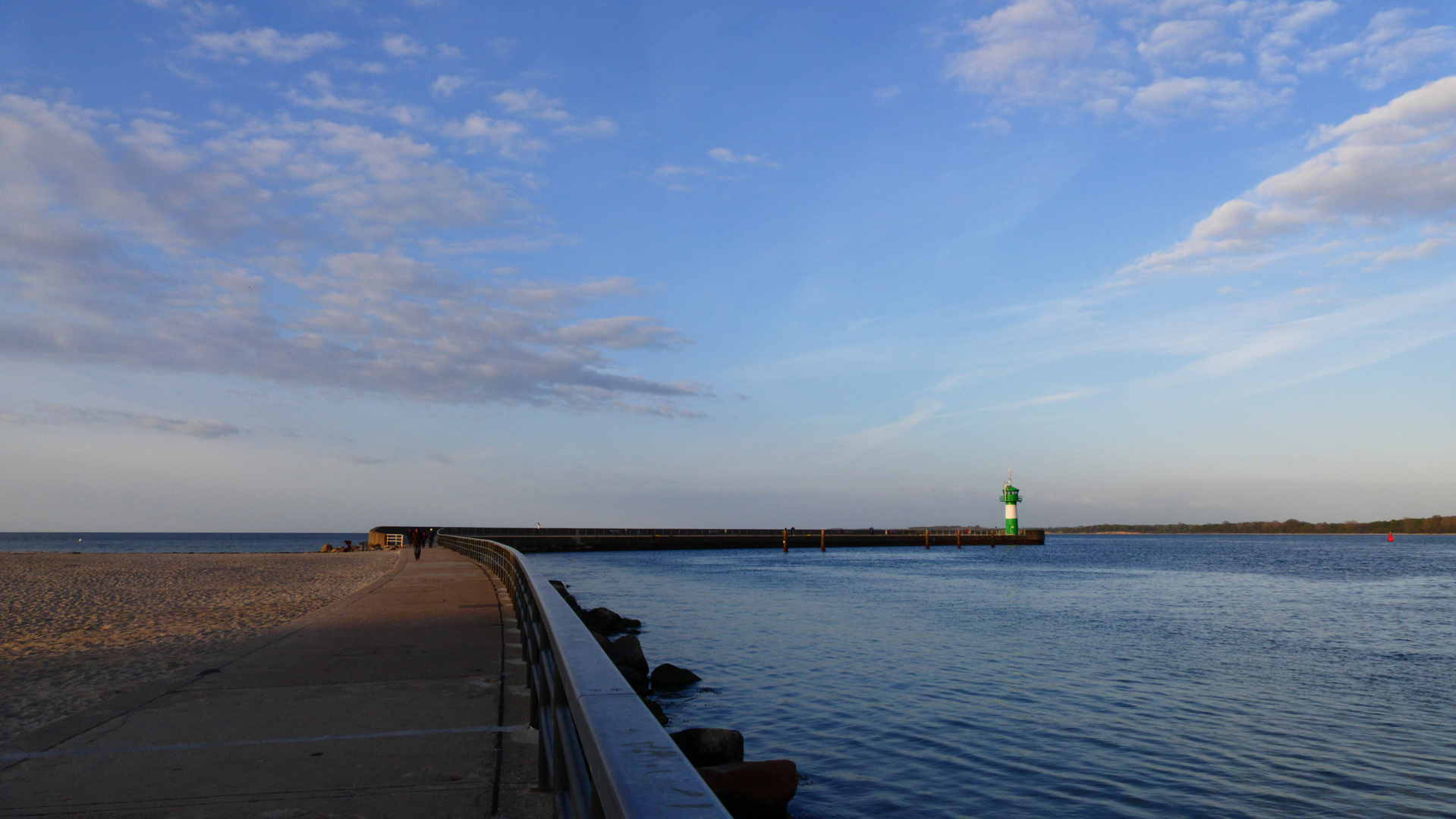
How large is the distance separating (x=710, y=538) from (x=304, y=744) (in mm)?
85297

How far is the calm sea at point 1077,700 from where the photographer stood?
978 centimetres

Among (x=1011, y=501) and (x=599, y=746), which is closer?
(x=599, y=746)

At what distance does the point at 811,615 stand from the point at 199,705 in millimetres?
20924

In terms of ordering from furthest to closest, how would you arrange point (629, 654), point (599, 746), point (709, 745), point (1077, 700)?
1. point (1077, 700)
2. point (629, 654)
3. point (709, 745)
4. point (599, 746)

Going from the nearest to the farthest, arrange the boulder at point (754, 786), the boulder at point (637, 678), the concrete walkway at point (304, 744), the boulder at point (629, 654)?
the concrete walkway at point (304, 744)
the boulder at point (754, 786)
the boulder at point (637, 678)
the boulder at point (629, 654)

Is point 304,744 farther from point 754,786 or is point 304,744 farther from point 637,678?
point 637,678

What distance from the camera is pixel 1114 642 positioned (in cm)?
2192

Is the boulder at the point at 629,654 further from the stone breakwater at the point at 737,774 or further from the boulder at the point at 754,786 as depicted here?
the boulder at the point at 754,786

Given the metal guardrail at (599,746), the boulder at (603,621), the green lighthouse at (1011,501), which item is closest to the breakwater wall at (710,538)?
the green lighthouse at (1011,501)

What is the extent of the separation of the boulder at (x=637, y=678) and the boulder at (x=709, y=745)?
4.35m

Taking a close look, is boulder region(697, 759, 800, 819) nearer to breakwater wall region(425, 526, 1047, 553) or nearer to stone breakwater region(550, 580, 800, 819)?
stone breakwater region(550, 580, 800, 819)

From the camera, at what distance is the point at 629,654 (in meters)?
13.6

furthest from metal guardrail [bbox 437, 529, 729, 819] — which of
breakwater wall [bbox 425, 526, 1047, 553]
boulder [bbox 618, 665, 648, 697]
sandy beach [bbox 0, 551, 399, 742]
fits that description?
breakwater wall [bbox 425, 526, 1047, 553]

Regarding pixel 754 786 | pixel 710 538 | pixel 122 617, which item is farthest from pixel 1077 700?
pixel 710 538
